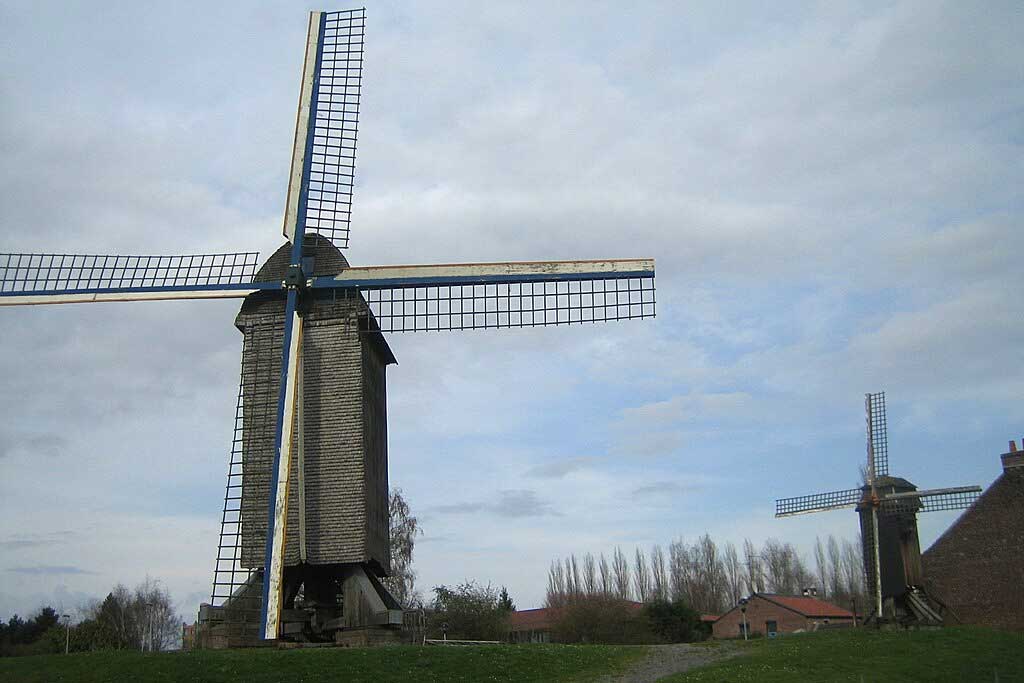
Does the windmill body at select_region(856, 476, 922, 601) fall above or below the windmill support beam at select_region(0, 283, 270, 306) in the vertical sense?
below

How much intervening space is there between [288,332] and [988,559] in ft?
84.0


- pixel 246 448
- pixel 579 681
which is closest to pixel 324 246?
pixel 246 448

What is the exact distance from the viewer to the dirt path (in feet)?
Result: 54.8

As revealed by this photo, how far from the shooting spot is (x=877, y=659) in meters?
18.8

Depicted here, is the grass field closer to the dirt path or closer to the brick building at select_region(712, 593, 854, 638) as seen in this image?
the dirt path

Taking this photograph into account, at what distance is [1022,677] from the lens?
17734mm

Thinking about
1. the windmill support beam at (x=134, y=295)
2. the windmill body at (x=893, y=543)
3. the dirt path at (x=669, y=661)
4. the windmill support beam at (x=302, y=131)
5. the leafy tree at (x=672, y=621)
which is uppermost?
the windmill support beam at (x=302, y=131)

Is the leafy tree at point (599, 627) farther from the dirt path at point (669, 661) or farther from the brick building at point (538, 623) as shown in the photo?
the dirt path at point (669, 661)

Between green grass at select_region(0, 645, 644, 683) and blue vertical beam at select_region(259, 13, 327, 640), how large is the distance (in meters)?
1.30

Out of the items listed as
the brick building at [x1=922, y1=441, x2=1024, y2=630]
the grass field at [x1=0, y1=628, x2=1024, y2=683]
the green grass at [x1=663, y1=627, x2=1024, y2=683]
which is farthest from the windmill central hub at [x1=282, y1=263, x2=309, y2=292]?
the brick building at [x1=922, y1=441, x2=1024, y2=630]

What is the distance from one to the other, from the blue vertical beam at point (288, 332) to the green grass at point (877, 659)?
7572 millimetres

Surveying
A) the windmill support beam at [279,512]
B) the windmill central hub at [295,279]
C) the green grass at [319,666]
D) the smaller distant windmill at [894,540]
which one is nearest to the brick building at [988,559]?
the smaller distant windmill at [894,540]

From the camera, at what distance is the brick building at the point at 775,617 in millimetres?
46500

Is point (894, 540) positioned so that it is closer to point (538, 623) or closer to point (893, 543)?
point (893, 543)
